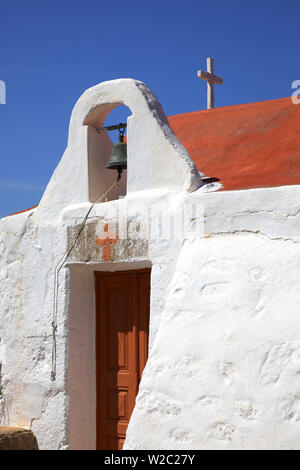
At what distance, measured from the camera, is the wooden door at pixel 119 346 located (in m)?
6.32

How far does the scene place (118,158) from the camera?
6.48 metres

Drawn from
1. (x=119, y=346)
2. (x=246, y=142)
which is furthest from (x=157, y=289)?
(x=246, y=142)

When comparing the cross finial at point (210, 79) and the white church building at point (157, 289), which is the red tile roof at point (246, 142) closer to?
the white church building at point (157, 289)

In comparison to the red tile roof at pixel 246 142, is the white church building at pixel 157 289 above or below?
below

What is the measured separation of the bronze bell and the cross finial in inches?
148

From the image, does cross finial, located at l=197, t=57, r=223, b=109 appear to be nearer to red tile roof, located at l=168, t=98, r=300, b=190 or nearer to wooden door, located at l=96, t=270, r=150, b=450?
red tile roof, located at l=168, t=98, r=300, b=190

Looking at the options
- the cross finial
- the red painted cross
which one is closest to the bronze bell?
the red painted cross

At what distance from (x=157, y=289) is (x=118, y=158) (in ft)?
4.84

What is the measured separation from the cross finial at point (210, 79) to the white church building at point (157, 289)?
2.02m

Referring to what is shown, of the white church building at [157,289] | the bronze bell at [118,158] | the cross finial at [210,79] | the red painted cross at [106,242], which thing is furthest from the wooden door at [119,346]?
the cross finial at [210,79]

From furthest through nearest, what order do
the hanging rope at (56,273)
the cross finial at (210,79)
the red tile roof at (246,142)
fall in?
the cross finial at (210,79) < the hanging rope at (56,273) < the red tile roof at (246,142)

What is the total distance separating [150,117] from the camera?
20.0 feet
